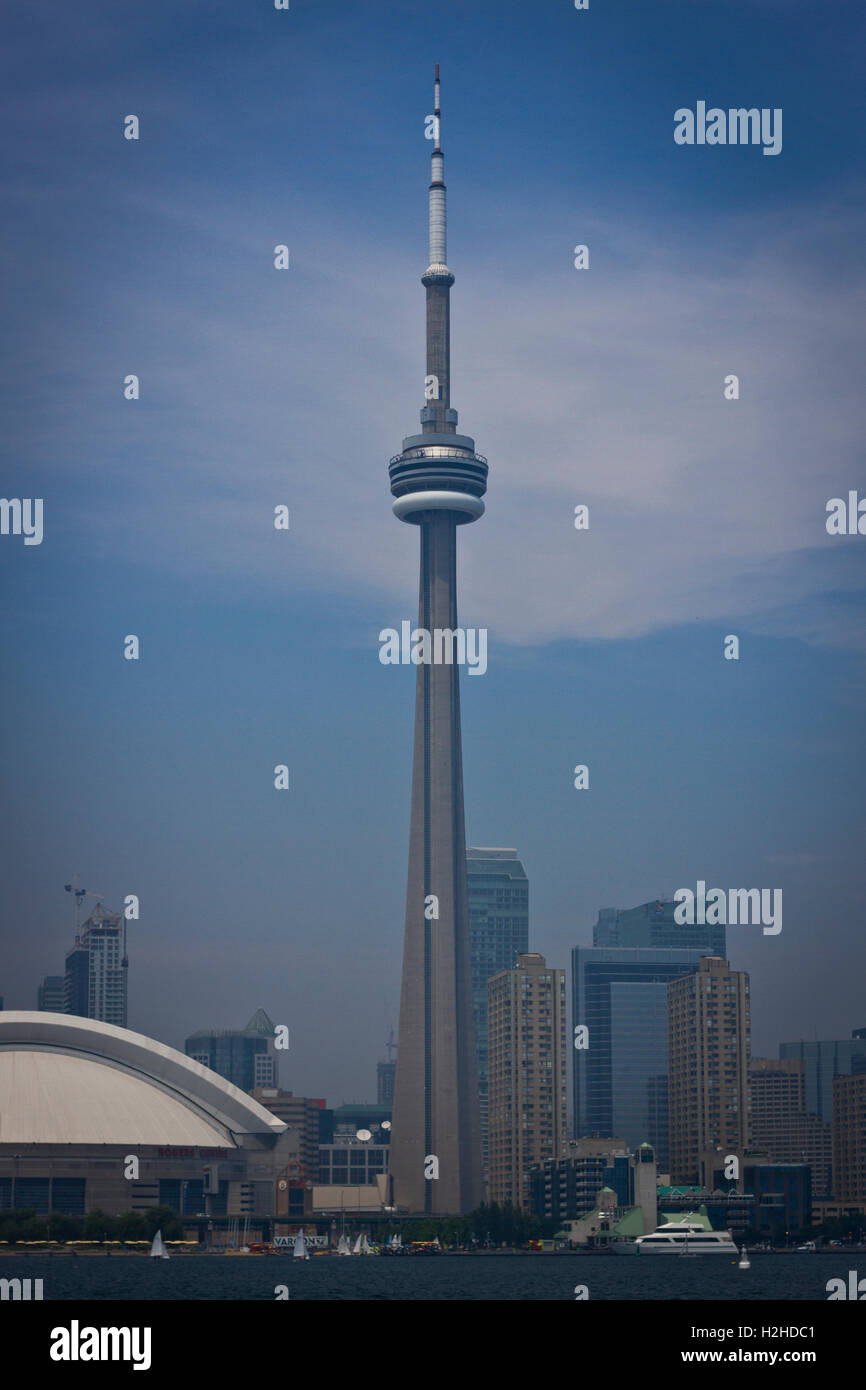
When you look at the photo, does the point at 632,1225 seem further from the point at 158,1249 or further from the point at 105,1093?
the point at 105,1093

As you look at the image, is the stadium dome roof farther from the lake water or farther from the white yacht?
the white yacht

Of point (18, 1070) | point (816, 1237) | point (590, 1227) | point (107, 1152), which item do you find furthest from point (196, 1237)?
point (816, 1237)

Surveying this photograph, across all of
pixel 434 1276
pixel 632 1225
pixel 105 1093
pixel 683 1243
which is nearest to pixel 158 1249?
pixel 105 1093

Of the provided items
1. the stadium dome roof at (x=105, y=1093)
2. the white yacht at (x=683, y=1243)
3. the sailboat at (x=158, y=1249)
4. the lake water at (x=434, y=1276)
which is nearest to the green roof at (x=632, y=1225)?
the white yacht at (x=683, y=1243)

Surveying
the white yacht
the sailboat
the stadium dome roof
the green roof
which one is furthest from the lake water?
the stadium dome roof
